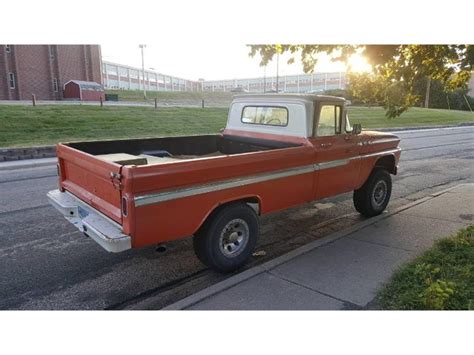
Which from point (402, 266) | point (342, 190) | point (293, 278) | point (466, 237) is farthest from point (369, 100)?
point (293, 278)

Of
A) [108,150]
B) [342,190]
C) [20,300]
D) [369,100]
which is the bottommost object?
[20,300]

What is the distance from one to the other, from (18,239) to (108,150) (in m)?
1.72

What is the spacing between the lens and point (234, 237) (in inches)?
169

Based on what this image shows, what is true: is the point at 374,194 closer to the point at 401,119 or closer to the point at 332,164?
the point at 332,164

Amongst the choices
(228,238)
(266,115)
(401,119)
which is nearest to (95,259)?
(228,238)

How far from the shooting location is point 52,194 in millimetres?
4844

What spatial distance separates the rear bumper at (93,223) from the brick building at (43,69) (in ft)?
125

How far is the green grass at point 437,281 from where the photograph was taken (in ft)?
11.3

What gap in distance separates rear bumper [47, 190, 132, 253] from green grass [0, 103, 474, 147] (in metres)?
10.5

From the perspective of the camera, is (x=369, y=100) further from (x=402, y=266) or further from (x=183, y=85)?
(x=183, y=85)

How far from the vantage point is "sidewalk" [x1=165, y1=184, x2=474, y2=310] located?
3578 millimetres

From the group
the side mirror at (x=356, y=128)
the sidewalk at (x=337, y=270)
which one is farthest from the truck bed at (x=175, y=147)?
the sidewalk at (x=337, y=270)

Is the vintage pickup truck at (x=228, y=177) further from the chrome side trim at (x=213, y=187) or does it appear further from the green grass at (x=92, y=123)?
the green grass at (x=92, y=123)

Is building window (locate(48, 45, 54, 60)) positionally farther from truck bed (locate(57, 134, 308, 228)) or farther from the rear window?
the rear window
